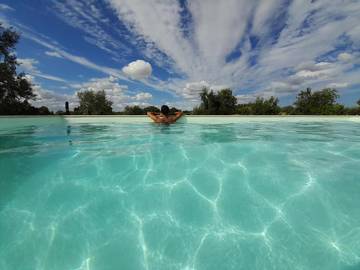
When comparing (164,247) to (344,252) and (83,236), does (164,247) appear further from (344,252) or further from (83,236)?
(344,252)

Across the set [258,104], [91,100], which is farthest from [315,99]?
[91,100]

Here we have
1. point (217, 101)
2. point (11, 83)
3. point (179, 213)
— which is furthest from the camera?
point (217, 101)

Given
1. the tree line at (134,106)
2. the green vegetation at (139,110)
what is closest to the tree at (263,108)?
the tree line at (134,106)

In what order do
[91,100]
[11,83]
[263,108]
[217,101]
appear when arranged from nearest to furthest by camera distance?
[11,83] < [263,108] < [217,101] < [91,100]

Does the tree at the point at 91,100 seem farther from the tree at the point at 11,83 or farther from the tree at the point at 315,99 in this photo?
the tree at the point at 315,99

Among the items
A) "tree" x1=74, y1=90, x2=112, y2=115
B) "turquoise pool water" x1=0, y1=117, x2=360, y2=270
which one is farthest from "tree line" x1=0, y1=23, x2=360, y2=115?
"turquoise pool water" x1=0, y1=117, x2=360, y2=270

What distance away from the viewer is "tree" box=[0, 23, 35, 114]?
20.6m

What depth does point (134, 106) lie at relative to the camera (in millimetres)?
27688

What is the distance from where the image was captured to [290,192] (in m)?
3.32

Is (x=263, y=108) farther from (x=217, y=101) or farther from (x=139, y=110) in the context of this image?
(x=139, y=110)

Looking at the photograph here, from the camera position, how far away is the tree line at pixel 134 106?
20719 millimetres

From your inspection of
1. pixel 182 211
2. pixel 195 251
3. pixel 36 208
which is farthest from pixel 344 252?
pixel 36 208

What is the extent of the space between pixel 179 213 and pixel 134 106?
25867 mm

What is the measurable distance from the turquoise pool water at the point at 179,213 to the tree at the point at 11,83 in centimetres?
2095
